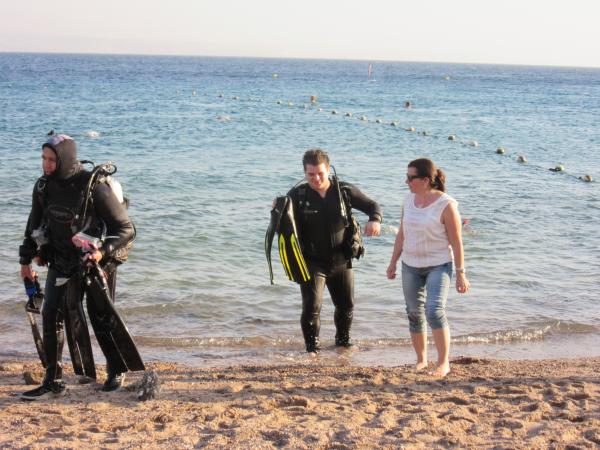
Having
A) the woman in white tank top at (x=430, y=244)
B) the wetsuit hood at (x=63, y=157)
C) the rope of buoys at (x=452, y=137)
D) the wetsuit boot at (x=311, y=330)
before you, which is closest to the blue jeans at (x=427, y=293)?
the woman in white tank top at (x=430, y=244)

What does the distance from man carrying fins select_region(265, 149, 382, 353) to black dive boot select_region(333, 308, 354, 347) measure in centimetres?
43

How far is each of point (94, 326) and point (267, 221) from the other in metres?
8.53

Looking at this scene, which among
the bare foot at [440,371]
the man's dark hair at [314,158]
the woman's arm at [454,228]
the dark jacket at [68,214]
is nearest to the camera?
the dark jacket at [68,214]

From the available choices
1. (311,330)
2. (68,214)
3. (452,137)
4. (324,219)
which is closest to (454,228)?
(324,219)

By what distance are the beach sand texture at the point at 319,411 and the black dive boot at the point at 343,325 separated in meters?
0.67

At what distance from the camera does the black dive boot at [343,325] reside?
688 cm

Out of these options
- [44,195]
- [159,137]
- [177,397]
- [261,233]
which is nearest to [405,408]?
[177,397]

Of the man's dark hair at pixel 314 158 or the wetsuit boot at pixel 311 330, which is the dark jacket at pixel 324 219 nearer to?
the man's dark hair at pixel 314 158

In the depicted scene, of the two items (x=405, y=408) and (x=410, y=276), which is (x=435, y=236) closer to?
(x=410, y=276)

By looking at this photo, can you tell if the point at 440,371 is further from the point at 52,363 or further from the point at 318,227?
the point at 52,363

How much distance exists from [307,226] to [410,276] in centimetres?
95

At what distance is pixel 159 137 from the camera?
26.0 metres

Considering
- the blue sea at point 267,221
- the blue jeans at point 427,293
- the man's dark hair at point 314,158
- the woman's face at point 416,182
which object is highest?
the man's dark hair at point 314,158

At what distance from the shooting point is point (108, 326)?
541cm
